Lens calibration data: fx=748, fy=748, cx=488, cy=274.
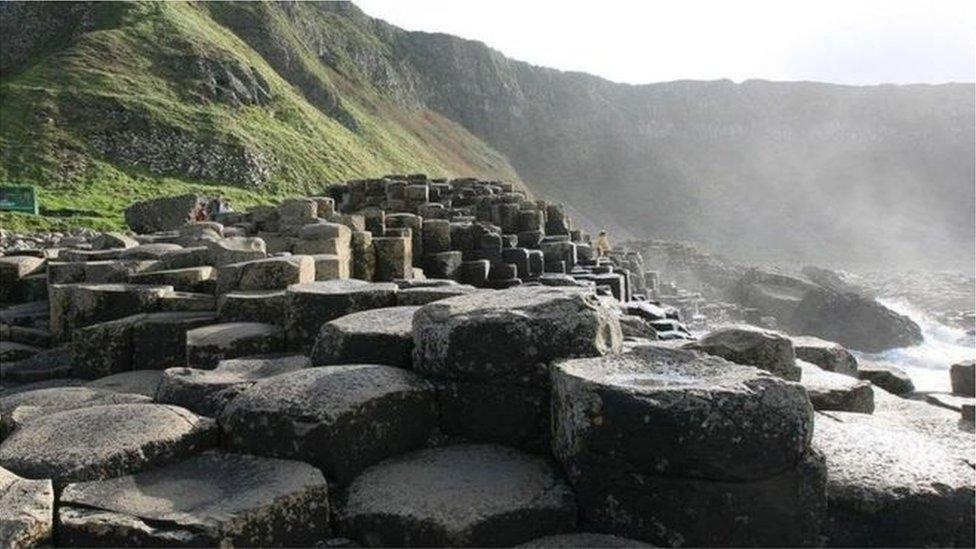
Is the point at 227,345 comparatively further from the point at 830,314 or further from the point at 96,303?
the point at 830,314

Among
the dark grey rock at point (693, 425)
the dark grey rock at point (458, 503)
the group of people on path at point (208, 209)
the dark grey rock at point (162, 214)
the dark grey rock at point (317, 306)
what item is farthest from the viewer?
the dark grey rock at point (162, 214)

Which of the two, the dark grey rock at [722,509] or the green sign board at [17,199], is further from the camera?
the green sign board at [17,199]

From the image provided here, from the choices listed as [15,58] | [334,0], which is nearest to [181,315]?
[15,58]

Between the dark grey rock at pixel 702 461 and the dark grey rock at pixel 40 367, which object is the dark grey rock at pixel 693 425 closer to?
the dark grey rock at pixel 702 461

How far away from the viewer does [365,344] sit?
4996mm

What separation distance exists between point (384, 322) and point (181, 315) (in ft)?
10.6

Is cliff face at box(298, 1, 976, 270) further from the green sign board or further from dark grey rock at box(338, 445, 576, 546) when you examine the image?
dark grey rock at box(338, 445, 576, 546)

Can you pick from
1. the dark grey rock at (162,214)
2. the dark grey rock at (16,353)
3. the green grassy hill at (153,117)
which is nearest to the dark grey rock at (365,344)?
the dark grey rock at (16,353)

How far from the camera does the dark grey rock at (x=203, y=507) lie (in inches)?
134

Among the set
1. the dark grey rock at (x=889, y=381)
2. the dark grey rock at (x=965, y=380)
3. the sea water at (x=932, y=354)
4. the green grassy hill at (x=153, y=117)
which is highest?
the green grassy hill at (x=153, y=117)

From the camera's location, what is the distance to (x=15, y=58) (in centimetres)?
5250

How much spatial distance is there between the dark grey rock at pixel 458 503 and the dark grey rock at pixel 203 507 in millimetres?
270

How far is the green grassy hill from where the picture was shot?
121 feet

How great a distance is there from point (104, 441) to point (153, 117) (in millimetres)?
43597
